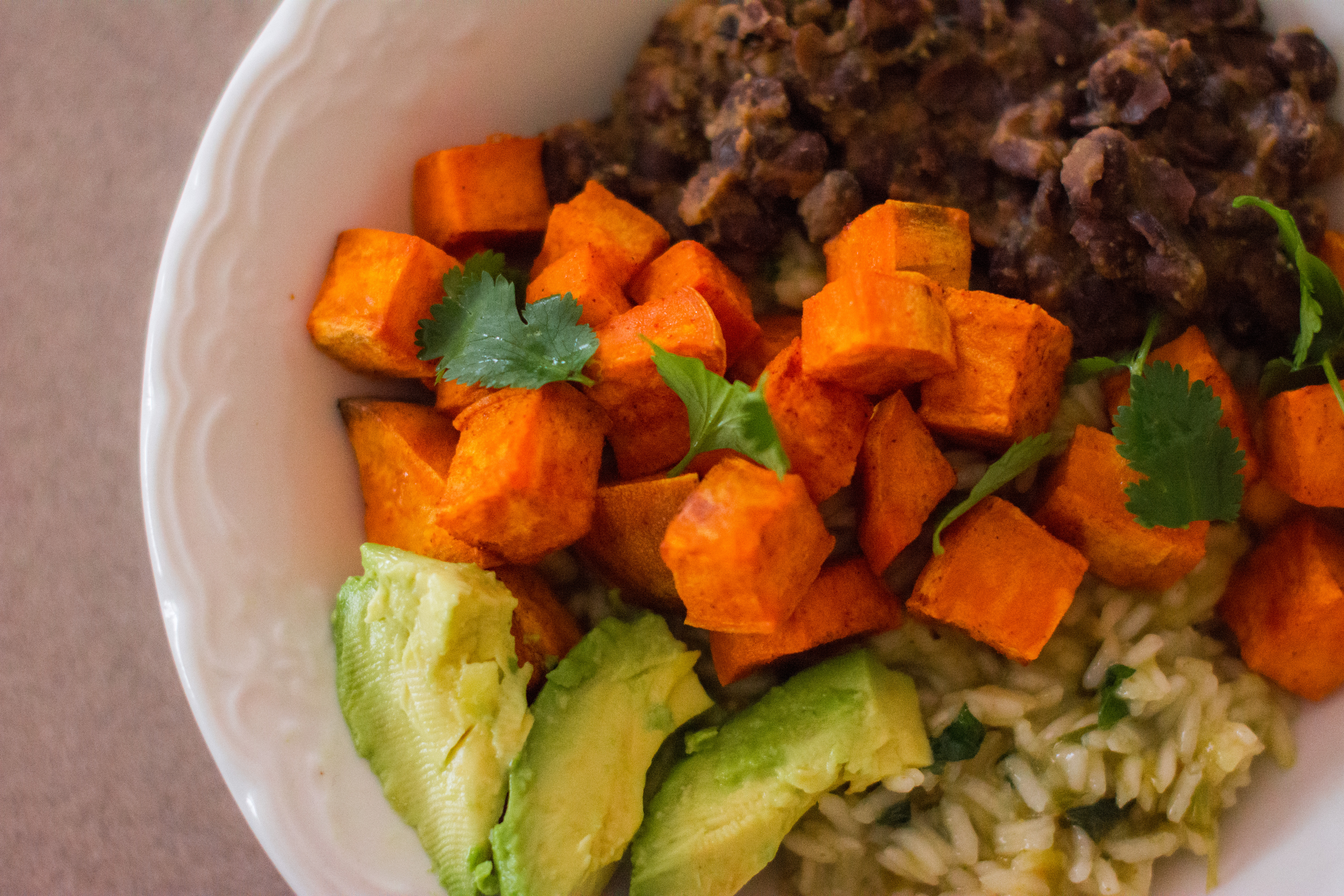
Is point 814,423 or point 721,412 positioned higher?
point 721,412

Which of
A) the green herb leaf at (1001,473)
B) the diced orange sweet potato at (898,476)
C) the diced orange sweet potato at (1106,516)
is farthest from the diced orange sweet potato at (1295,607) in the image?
the diced orange sweet potato at (898,476)

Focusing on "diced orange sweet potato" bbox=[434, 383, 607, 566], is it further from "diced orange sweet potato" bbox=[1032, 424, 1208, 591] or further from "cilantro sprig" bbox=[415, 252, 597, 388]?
"diced orange sweet potato" bbox=[1032, 424, 1208, 591]

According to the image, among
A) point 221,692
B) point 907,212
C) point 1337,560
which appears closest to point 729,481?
point 907,212

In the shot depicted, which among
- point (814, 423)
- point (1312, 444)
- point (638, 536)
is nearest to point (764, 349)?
point (814, 423)

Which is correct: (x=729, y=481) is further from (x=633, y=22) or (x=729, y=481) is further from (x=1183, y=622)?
(x=633, y=22)

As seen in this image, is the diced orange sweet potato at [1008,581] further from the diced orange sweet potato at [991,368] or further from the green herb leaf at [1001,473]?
the diced orange sweet potato at [991,368]

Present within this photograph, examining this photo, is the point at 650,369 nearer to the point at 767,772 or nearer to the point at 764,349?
the point at 764,349

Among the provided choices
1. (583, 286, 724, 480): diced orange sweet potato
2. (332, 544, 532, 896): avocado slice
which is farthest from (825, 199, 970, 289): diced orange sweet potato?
(332, 544, 532, 896): avocado slice
